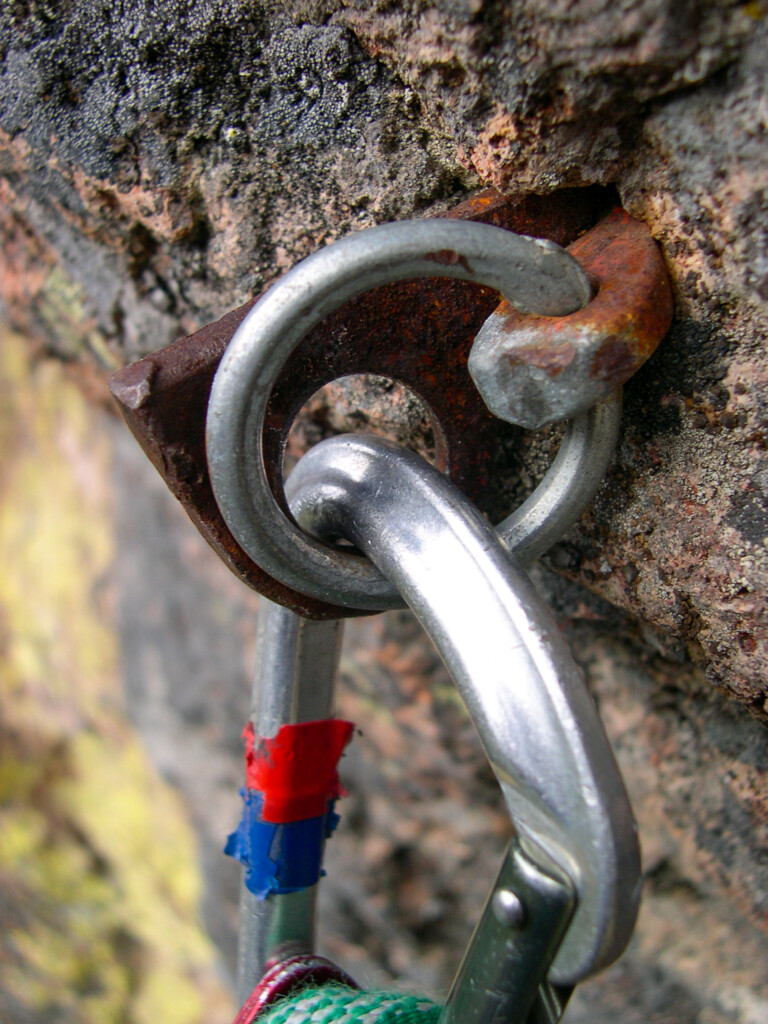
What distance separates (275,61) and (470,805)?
0.69 meters

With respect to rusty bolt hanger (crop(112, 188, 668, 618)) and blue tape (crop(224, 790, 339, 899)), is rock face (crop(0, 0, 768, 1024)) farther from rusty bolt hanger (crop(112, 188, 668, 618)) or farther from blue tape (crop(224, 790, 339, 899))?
blue tape (crop(224, 790, 339, 899))

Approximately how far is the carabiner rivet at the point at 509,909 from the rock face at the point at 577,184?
21 cm

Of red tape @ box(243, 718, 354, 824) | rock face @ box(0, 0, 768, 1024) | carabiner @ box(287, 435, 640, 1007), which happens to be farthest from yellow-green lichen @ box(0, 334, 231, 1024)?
carabiner @ box(287, 435, 640, 1007)

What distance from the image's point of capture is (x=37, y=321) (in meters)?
0.84

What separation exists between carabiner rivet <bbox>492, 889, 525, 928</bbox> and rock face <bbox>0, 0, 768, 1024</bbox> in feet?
0.68

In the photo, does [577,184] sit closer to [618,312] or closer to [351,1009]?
[618,312]

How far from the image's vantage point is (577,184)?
38 centimetres

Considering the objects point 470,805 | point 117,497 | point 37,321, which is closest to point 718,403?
point 470,805

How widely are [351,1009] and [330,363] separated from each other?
1.18 ft

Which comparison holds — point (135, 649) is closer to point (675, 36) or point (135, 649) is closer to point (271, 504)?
point (271, 504)

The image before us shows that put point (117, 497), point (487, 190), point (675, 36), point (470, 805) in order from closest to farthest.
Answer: point (675, 36)
point (487, 190)
point (470, 805)
point (117, 497)

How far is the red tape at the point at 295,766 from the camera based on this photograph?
1.60 feet

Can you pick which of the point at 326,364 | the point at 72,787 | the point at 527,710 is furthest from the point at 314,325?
the point at 72,787

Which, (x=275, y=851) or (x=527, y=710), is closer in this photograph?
(x=527, y=710)
